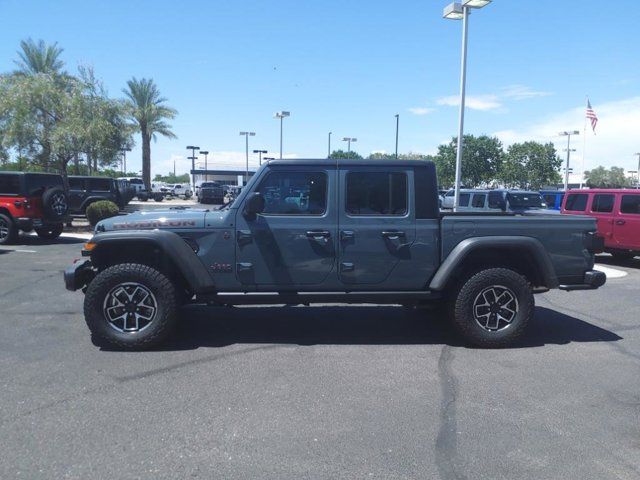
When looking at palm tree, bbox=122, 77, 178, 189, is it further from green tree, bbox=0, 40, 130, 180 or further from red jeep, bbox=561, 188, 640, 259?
red jeep, bbox=561, 188, 640, 259

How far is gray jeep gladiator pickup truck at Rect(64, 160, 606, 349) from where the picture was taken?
5.47 meters

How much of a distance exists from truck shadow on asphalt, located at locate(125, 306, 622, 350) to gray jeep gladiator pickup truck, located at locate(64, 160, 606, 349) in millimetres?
551

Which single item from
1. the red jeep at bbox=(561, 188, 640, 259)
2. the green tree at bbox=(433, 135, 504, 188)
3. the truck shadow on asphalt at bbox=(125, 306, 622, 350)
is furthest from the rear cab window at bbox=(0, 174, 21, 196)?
the green tree at bbox=(433, 135, 504, 188)

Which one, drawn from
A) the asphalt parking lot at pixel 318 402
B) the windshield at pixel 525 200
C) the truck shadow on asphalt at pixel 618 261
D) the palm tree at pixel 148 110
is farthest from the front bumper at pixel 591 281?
the palm tree at pixel 148 110

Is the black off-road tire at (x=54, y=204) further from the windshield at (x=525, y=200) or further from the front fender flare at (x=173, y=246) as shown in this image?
the windshield at (x=525, y=200)

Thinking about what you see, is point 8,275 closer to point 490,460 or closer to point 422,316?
point 422,316

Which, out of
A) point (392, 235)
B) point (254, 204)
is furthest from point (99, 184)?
point (392, 235)

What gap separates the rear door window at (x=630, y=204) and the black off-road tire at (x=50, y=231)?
14.2 metres

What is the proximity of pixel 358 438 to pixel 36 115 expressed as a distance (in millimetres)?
20149

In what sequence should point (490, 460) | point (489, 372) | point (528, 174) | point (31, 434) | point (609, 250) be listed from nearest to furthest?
point (490, 460) < point (31, 434) < point (489, 372) < point (609, 250) < point (528, 174)

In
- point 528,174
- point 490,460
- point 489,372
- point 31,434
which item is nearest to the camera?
point 490,460

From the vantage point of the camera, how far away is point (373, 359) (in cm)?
541

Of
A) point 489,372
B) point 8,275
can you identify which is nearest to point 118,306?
point 489,372

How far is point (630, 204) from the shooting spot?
12102mm
